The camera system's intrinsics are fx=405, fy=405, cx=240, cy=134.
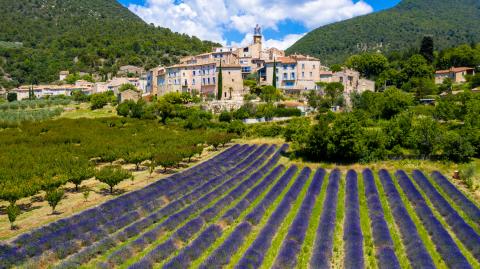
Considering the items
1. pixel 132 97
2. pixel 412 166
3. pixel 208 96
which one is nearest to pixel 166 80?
pixel 132 97

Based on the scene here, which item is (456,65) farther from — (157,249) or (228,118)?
(157,249)

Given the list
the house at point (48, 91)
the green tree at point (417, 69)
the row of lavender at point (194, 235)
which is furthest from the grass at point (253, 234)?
the house at point (48, 91)

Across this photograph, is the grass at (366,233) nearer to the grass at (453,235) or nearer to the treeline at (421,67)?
the grass at (453,235)

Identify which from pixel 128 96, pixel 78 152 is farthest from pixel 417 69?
pixel 78 152

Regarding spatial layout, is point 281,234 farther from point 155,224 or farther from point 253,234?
point 155,224

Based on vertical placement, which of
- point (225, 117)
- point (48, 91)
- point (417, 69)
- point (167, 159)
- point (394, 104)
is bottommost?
point (167, 159)
